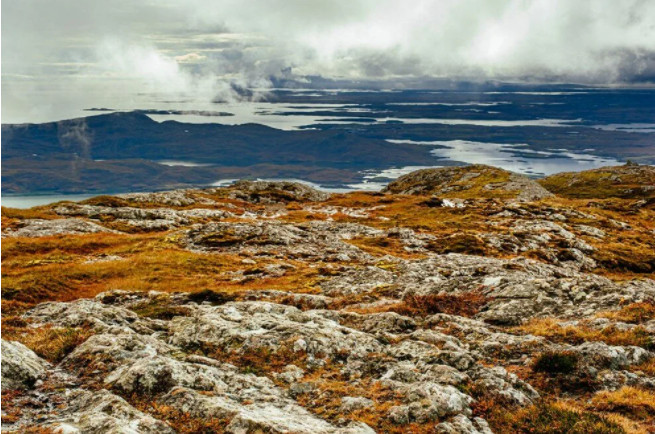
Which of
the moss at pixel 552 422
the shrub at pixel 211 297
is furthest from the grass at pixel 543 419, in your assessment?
the shrub at pixel 211 297

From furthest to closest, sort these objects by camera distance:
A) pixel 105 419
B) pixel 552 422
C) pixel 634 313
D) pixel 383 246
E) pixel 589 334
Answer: pixel 383 246 < pixel 634 313 < pixel 589 334 < pixel 552 422 < pixel 105 419

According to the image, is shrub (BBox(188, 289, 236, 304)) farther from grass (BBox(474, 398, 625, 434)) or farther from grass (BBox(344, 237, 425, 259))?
grass (BBox(344, 237, 425, 259))

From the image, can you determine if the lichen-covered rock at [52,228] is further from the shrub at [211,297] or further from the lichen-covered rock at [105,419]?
the lichen-covered rock at [105,419]

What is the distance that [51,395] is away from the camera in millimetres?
20562

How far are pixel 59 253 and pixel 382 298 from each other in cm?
4778

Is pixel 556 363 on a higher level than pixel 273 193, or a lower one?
higher

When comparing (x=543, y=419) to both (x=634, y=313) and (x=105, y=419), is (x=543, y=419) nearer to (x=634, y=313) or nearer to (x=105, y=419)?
(x=634, y=313)

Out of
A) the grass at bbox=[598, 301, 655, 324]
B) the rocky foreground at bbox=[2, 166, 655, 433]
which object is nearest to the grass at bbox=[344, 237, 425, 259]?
the rocky foreground at bbox=[2, 166, 655, 433]

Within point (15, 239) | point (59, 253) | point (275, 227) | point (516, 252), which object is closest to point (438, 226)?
point (516, 252)

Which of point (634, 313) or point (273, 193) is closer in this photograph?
point (634, 313)

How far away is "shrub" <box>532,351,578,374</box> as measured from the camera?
24.5 m

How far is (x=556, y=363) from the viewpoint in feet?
81.1

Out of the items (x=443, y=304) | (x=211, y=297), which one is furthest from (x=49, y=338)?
(x=443, y=304)

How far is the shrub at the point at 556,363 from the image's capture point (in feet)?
80.2
